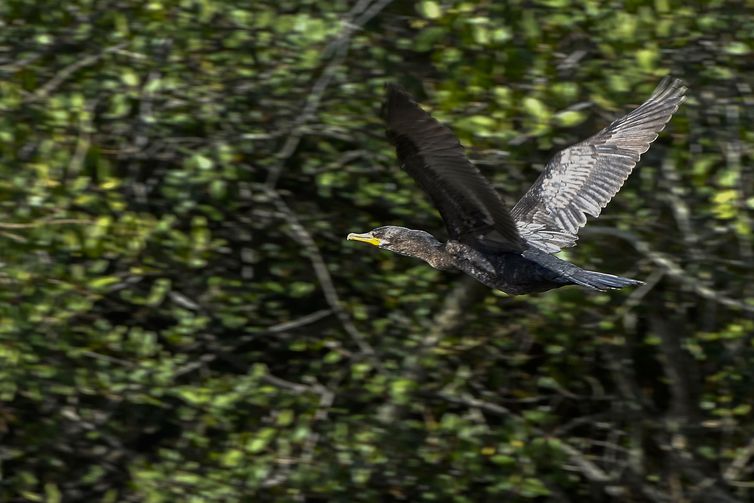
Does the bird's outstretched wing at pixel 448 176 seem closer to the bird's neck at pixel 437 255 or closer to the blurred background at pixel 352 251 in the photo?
the bird's neck at pixel 437 255

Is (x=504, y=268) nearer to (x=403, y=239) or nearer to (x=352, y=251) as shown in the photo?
(x=403, y=239)

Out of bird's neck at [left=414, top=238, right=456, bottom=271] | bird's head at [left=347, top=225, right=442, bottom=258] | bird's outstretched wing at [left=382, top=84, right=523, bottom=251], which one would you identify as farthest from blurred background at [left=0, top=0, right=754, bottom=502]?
bird's outstretched wing at [left=382, top=84, right=523, bottom=251]

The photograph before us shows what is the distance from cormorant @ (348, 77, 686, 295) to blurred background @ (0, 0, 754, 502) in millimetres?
253

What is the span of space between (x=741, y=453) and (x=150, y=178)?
2.81 meters

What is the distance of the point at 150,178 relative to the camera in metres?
5.93

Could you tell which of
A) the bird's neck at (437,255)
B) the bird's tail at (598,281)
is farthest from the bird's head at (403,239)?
the bird's tail at (598,281)

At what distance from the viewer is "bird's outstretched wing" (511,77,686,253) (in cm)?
491

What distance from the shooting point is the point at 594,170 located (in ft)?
16.5

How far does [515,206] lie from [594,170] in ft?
1.04

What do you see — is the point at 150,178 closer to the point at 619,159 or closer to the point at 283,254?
the point at 283,254

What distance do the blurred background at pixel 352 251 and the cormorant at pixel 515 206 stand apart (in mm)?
253

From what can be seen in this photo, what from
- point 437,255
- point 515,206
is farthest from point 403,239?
point 515,206

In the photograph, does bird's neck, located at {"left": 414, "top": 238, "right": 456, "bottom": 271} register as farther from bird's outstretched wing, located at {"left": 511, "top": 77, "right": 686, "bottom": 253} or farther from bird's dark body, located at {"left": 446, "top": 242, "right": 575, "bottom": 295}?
Result: bird's outstretched wing, located at {"left": 511, "top": 77, "right": 686, "bottom": 253}

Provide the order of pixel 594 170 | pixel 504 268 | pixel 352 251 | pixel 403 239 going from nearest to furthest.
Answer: pixel 504 268, pixel 403 239, pixel 594 170, pixel 352 251
